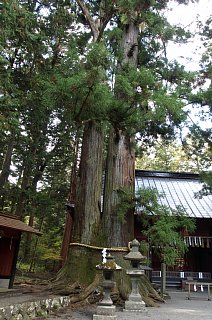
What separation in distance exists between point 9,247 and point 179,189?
959 centimetres

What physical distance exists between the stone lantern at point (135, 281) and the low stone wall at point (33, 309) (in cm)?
125

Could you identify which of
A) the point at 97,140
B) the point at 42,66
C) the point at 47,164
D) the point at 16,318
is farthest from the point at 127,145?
the point at 47,164

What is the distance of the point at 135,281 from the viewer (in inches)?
259

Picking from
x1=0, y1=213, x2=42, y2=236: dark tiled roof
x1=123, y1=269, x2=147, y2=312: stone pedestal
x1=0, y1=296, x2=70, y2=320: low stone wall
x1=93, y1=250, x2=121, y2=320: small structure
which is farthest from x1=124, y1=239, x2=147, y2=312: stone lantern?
x1=0, y1=213, x2=42, y2=236: dark tiled roof

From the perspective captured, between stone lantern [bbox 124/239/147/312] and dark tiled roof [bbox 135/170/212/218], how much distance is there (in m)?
6.16

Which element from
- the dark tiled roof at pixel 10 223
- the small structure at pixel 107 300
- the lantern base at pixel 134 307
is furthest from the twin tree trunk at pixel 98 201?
the dark tiled roof at pixel 10 223

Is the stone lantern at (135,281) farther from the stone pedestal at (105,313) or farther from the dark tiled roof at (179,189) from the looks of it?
the dark tiled roof at (179,189)

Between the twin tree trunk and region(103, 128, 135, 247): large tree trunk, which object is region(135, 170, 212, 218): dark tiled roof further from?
the twin tree trunk

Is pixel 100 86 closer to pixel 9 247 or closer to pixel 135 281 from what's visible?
pixel 135 281

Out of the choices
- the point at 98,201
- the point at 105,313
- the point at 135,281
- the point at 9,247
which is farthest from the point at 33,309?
the point at 9,247

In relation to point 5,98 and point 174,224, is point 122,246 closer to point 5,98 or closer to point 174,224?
point 174,224

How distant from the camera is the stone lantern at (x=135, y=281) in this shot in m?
6.24

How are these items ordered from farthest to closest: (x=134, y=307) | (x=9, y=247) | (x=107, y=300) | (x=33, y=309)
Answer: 1. (x=9, y=247)
2. (x=134, y=307)
3. (x=107, y=300)
4. (x=33, y=309)

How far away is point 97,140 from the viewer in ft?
27.7
